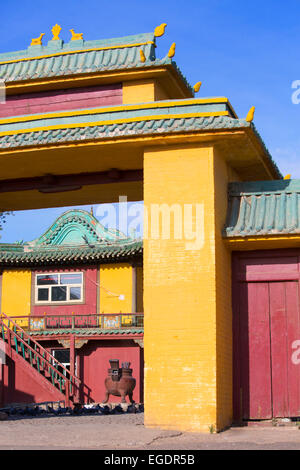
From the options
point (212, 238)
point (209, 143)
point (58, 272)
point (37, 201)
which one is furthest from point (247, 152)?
point (58, 272)

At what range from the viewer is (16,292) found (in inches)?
1226

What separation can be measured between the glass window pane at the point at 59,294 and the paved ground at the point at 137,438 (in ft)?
58.9

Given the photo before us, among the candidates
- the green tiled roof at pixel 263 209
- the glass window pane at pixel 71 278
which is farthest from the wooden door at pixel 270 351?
the glass window pane at pixel 71 278

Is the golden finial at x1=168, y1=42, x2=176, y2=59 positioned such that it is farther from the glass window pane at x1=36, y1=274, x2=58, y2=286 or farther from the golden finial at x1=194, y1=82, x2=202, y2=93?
the glass window pane at x1=36, y1=274, x2=58, y2=286

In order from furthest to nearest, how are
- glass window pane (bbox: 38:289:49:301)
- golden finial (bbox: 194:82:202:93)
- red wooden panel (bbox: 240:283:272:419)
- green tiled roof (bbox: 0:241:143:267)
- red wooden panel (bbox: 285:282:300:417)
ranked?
glass window pane (bbox: 38:289:49:301), green tiled roof (bbox: 0:241:143:267), golden finial (bbox: 194:82:202:93), red wooden panel (bbox: 240:283:272:419), red wooden panel (bbox: 285:282:300:417)

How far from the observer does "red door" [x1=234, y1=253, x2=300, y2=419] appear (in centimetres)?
1245

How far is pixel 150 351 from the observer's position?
40.0 ft

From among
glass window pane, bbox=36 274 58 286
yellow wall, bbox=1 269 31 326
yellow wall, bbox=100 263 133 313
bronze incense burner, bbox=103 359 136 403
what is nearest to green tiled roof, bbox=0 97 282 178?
bronze incense burner, bbox=103 359 136 403

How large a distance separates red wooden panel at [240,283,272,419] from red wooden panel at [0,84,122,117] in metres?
5.45

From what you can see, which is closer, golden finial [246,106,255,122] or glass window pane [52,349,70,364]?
golden finial [246,106,255,122]

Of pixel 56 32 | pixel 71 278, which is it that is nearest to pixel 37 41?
pixel 56 32

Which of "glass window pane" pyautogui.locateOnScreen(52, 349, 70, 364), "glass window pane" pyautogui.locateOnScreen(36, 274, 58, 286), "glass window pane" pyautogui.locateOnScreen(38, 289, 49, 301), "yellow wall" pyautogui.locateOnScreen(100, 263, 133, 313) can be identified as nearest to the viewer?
"yellow wall" pyautogui.locateOnScreen(100, 263, 133, 313)

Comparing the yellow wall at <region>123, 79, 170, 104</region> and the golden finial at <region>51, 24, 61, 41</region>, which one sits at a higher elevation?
the golden finial at <region>51, 24, 61, 41</region>

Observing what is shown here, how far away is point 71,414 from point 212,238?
289 inches
